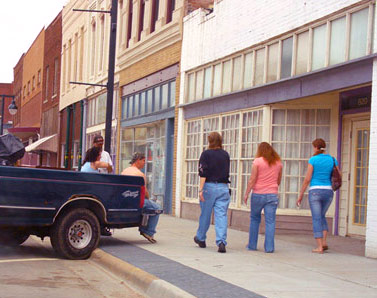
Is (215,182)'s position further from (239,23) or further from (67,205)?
(239,23)

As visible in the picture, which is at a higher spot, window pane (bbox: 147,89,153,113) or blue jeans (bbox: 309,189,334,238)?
window pane (bbox: 147,89,153,113)

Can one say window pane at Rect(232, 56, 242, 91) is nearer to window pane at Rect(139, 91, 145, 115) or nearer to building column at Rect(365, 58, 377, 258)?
building column at Rect(365, 58, 377, 258)

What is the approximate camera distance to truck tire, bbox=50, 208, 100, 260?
10.2m

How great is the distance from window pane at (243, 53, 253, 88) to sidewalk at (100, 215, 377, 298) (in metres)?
3.51

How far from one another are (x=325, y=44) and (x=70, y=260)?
18.8 feet

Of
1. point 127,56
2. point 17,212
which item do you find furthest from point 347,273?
point 127,56

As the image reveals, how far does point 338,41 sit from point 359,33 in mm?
707

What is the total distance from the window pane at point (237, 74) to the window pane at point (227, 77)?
0.23m

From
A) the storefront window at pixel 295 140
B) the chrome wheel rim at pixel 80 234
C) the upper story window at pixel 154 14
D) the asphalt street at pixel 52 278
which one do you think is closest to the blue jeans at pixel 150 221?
the chrome wheel rim at pixel 80 234

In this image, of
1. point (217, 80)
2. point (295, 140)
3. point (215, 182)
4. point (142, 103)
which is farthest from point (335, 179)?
point (142, 103)

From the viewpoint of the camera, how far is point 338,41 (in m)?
12.0

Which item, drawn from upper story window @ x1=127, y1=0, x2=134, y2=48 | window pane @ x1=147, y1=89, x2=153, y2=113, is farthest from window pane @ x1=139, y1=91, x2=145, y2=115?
upper story window @ x1=127, y1=0, x2=134, y2=48

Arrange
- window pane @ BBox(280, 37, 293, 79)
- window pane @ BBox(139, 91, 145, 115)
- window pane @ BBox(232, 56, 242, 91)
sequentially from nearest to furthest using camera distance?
window pane @ BBox(280, 37, 293, 79) < window pane @ BBox(232, 56, 242, 91) < window pane @ BBox(139, 91, 145, 115)

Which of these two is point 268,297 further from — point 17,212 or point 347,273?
point 17,212
